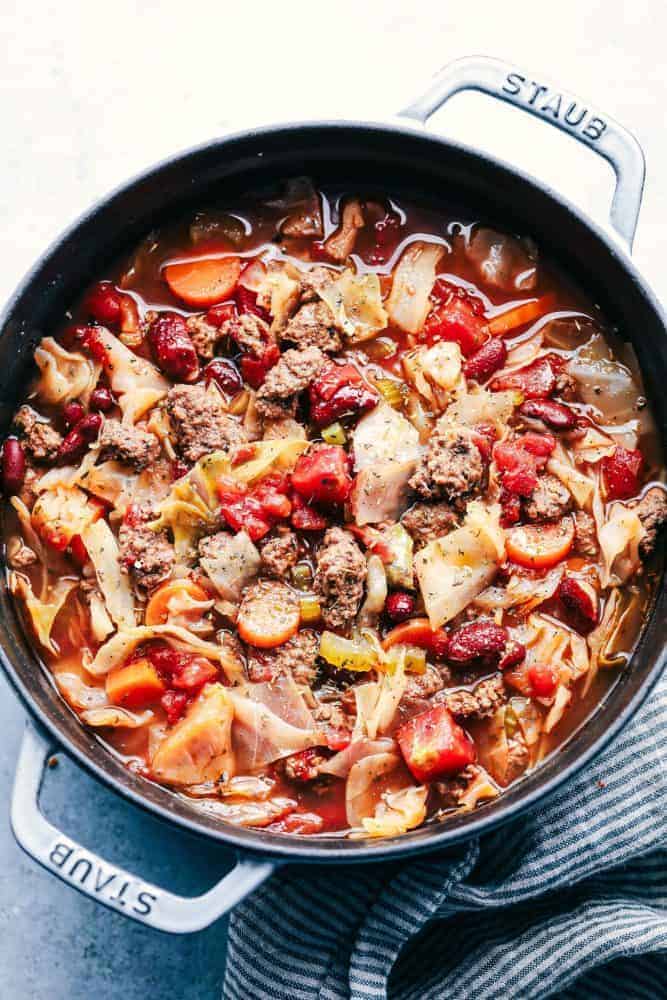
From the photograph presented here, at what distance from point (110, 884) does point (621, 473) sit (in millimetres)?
2496

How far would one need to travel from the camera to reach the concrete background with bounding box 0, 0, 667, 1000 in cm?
517

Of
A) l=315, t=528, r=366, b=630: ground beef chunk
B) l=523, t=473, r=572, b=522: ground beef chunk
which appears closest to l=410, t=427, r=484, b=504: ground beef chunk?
l=523, t=473, r=572, b=522: ground beef chunk

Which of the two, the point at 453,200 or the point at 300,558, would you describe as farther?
the point at 453,200

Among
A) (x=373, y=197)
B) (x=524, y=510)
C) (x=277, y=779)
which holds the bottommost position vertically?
(x=277, y=779)

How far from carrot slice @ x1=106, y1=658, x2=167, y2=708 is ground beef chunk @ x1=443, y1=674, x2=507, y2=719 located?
113cm

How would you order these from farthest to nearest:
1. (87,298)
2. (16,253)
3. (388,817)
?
(16,253)
(87,298)
(388,817)

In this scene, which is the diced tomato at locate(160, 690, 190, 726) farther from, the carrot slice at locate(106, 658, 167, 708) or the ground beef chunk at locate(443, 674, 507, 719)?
the ground beef chunk at locate(443, 674, 507, 719)

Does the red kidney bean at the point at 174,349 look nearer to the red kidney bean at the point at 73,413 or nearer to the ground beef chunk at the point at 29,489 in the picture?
the red kidney bean at the point at 73,413

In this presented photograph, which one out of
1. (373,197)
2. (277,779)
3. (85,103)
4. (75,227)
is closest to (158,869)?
(277,779)

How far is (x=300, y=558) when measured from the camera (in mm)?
→ 4531

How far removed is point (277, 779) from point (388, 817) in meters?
0.45

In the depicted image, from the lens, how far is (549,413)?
4504mm

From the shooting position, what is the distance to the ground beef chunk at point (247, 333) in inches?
179

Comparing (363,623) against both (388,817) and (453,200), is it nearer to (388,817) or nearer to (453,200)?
(388,817)
